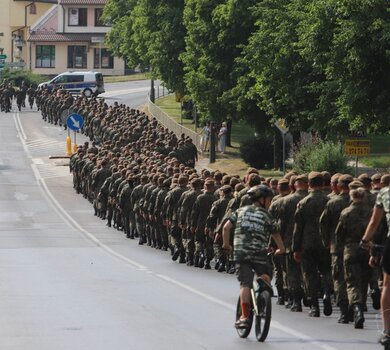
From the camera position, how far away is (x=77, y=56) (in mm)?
134625

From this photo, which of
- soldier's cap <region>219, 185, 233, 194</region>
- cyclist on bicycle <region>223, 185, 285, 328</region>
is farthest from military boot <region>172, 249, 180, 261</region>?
cyclist on bicycle <region>223, 185, 285, 328</region>

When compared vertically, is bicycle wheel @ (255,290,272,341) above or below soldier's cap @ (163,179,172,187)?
above

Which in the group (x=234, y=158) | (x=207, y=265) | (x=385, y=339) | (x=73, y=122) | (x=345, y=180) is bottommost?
(x=234, y=158)

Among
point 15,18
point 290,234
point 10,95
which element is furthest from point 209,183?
point 15,18

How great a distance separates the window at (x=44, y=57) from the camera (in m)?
134

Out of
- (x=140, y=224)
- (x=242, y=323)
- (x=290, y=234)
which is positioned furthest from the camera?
(x=140, y=224)

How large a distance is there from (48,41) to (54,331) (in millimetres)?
119405

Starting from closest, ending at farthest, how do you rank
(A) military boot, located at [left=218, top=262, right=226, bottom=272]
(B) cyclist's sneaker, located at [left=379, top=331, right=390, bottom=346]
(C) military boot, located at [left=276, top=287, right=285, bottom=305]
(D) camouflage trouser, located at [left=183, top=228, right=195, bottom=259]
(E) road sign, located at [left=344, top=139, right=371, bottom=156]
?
(B) cyclist's sneaker, located at [left=379, top=331, right=390, bottom=346] < (C) military boot, located at [left=276, top=287, right=285, bottom=305] < (A) military boot, located at [left=218, top=262, right=226, bottom=272] < (D) camouflage trouser, located at [left=183, top=228, right=195, bottom=259] < (E) road sign, located at [left=344, top=139, right=371, bottom=156]

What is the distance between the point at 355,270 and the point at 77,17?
118474 mm

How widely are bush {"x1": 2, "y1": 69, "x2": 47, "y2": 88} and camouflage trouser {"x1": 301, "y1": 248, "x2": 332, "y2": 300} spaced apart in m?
82.1

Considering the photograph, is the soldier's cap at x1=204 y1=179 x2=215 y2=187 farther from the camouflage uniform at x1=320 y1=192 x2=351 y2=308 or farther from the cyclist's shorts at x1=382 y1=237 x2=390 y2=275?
the cyclist's shorts at x1=382 y1=237 x2=390 y2=275

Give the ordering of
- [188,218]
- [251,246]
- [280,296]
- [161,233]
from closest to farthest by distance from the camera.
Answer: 1. [251,246]
2. [280,296]
3. [188,218]
4. [161,233]

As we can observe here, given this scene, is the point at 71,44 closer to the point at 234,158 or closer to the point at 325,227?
the point at 234,158

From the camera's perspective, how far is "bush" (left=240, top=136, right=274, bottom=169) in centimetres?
5334
